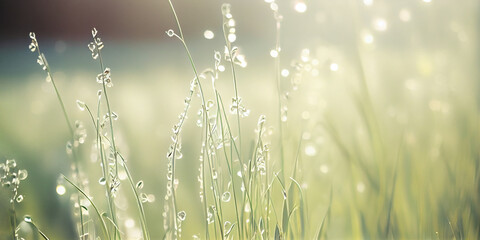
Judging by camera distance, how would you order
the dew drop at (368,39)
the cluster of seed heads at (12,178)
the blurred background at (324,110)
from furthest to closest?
1. the dew drop at (368,39)
2. the blurred background at (324,110)
3. the cluster of seed heads at (12,178)

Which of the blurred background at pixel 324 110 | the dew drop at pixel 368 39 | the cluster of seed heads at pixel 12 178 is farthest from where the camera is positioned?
the dew drop at pixel 368 39

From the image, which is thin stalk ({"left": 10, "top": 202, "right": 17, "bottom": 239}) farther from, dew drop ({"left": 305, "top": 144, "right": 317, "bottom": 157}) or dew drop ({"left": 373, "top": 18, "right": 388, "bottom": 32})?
dew drop ({"left": 373, "top": 18, "right": 388, "bottom": 32})

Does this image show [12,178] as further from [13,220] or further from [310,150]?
[310,150]

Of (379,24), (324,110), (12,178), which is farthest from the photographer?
(379,24)

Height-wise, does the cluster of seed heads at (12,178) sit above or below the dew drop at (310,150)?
above

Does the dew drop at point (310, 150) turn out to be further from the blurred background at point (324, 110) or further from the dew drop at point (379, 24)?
the dew drop at point (379, 24)

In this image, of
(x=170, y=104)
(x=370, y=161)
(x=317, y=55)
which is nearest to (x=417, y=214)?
(x=370, y=161)

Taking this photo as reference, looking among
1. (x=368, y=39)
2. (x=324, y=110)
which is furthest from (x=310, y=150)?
(x=368, y=39)

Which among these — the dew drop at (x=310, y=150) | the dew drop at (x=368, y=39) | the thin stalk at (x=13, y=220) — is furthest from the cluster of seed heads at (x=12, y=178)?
the dew drop at (x=368, y=39)
